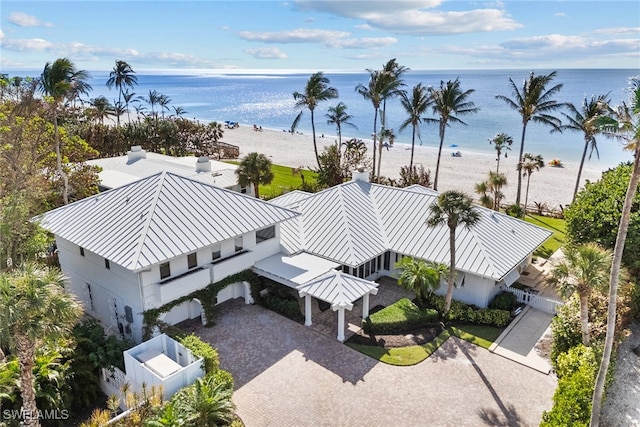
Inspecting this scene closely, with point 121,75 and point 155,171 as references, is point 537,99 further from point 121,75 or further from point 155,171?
point 121,75

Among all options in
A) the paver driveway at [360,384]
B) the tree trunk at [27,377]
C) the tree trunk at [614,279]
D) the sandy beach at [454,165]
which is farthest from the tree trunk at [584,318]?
the sandy beach at [454,165]

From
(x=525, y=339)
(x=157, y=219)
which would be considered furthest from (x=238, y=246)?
(x=525, y=339)

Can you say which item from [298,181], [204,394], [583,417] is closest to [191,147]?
[298,181]

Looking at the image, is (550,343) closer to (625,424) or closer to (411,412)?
(625,424)

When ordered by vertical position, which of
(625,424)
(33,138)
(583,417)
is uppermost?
(33,138)

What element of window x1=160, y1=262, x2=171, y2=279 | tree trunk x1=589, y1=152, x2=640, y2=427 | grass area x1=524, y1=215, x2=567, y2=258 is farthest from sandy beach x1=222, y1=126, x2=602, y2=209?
window x1=160, y1=262, x2=171, y2=279

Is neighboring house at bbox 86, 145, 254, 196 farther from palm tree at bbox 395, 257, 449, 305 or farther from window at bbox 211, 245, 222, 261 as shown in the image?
palm tree at bbox 395, 257, 449, 305

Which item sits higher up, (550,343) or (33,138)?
(33,138)
